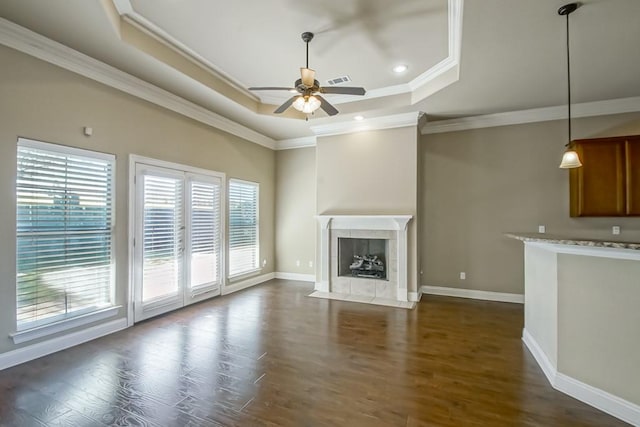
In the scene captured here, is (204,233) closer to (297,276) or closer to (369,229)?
(297,276)

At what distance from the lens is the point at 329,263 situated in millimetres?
5641

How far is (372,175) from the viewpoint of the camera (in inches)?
212

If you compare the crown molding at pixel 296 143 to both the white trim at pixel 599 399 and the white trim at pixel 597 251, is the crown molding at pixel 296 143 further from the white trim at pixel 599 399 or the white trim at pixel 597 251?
the white trim at pixel 599 399

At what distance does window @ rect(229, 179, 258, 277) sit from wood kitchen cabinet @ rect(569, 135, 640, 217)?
216 inches

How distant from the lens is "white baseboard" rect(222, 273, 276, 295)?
A: 553cm

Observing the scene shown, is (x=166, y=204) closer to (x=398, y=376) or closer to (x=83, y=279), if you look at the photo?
(x=83, y=279)

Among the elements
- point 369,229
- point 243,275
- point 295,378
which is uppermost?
point 369,229

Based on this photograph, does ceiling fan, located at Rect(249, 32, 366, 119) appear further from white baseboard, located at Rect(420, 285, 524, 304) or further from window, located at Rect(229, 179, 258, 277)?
white baseboard, located at Rect(420, 285, 524, 304)

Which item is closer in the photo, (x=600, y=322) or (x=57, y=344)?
(x=600, y=322)

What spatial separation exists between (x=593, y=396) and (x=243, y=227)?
5361mm

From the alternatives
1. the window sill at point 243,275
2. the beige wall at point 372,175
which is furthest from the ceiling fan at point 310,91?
the window sill at point 243,275

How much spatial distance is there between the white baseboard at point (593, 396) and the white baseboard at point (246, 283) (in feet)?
15.4

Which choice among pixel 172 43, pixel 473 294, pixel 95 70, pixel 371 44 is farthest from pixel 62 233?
pixel 473 294

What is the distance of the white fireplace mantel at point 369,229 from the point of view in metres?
5.05
